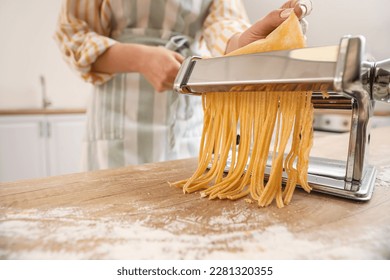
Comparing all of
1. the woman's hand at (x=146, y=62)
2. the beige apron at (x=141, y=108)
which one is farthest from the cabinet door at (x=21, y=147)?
the woman's hand at (x=146, y=62)

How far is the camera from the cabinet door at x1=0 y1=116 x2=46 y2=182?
2.16m

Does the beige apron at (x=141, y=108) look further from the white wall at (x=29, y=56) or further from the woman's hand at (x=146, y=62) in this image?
the white wall at (x=29, y=56)

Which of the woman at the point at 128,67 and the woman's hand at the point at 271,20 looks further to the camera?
the woman at the point at 128,67

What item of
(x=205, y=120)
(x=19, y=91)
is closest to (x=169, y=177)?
(x=205, y=120)

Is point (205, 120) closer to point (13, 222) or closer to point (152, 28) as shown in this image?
point (13, 222)

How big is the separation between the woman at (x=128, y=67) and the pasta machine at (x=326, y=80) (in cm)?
42

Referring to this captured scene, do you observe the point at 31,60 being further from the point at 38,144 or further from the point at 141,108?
Result: the point at 141,108

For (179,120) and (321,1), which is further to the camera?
(179,120)

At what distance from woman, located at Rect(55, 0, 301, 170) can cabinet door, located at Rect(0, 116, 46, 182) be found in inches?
53.4

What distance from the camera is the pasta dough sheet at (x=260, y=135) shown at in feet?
A: 1.66

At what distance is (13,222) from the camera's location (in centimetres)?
42

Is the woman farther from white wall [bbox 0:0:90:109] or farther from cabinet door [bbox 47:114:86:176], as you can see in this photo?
white wall [bbox 0:0:90:109]

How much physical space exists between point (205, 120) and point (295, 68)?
0.74 feet
